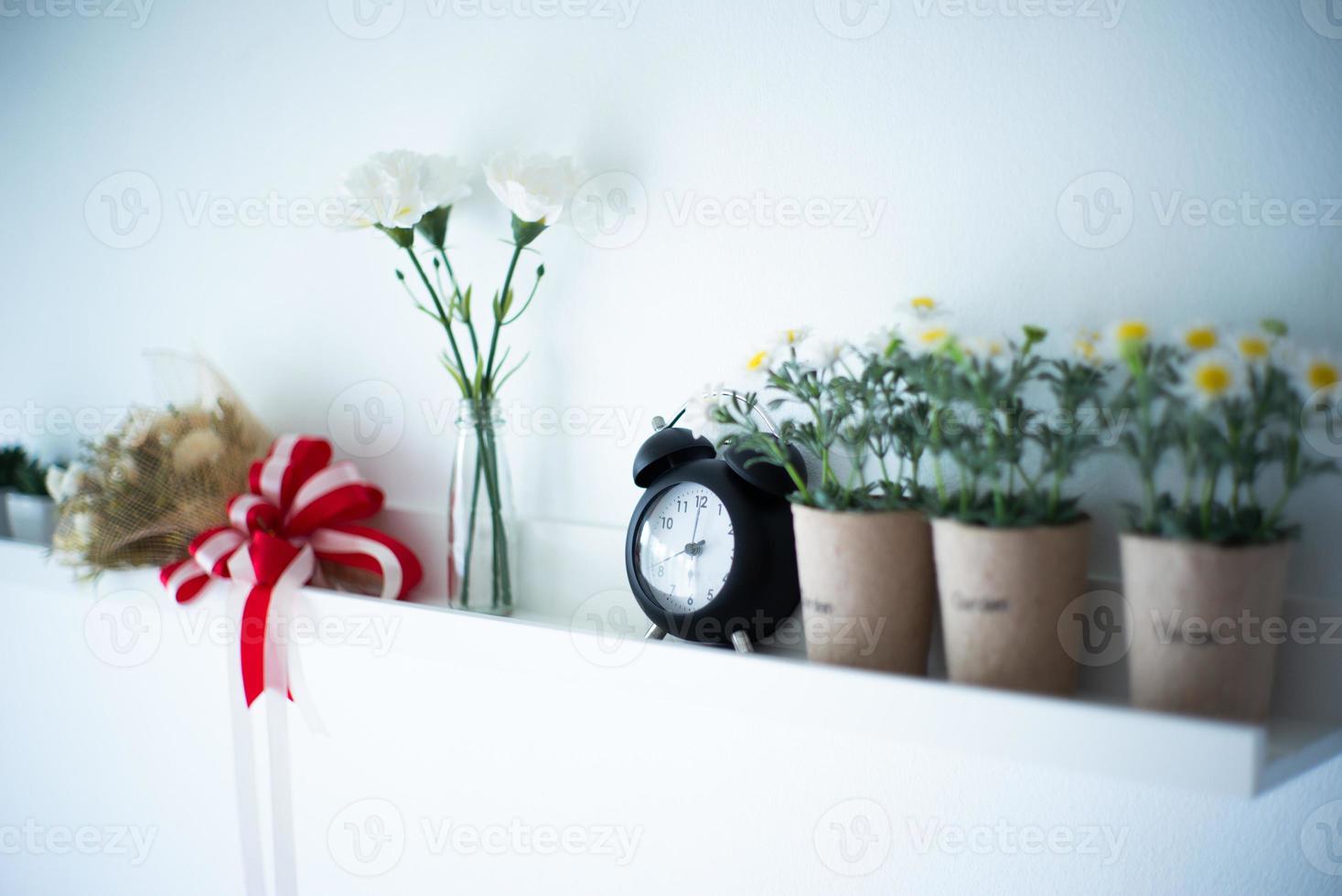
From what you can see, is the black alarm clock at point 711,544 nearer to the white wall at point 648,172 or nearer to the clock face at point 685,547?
the clock face at point 685,547

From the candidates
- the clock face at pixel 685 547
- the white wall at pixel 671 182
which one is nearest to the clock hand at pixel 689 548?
the clock face at pixel 685 547

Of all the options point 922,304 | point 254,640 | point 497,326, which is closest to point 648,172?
point 497,326

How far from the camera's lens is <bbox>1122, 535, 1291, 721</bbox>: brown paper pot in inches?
19.4

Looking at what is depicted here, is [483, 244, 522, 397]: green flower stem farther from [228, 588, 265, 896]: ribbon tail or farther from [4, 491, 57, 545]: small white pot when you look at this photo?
[4, 491, 57, 545]: small white pot

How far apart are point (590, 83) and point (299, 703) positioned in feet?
2.09

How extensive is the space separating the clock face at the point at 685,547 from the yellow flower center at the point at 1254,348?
32 cm

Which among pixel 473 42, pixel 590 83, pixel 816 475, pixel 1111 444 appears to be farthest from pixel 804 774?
pixel 473 42

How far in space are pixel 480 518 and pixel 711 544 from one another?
25cm

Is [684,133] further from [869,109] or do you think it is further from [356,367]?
[356,367]

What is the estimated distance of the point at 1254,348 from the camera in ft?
1.59

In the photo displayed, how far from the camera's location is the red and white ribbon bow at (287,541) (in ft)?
2.86

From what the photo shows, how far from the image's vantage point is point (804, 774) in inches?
28.6

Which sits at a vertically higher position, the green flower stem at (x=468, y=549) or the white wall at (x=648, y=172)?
the white wall at (x=648, y=172)

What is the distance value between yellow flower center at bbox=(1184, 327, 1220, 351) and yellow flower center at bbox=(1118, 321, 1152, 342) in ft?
0.07
